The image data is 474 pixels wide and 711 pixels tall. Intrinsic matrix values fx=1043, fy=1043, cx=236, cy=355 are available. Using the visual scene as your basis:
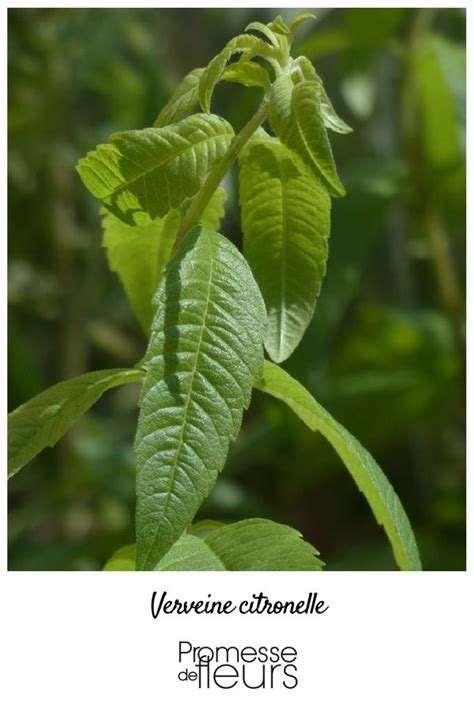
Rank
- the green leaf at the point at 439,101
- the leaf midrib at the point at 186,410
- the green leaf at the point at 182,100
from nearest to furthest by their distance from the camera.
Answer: the leaf midrib at the point at 186,410 < the green leaf at the point at 182,100 < the green leaf at the point at 439,101

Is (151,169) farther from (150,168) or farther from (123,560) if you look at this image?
(123,560)

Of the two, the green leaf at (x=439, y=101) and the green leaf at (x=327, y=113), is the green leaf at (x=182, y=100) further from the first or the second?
the green leaf at (x=439, y=101)

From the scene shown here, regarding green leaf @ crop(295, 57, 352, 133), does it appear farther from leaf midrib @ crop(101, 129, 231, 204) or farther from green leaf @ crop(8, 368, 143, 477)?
green leaf @ crop(8, 368, 143, 477)

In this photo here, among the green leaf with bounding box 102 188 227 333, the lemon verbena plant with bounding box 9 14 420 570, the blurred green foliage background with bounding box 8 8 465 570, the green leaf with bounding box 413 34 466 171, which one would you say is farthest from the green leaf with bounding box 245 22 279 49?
the green leaf with bounding box 413 34 466 171

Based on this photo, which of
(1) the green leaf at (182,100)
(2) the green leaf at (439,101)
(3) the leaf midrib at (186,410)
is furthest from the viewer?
(2) the green leaf at (439,101)

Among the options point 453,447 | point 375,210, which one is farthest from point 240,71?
point 453,447

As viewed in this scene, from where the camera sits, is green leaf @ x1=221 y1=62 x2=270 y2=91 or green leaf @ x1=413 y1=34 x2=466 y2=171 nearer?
green leaf @ x1=221 y1=62 x2=270 y2=91

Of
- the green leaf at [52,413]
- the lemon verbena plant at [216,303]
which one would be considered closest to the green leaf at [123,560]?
the lemon verbena plant at [216,303]
